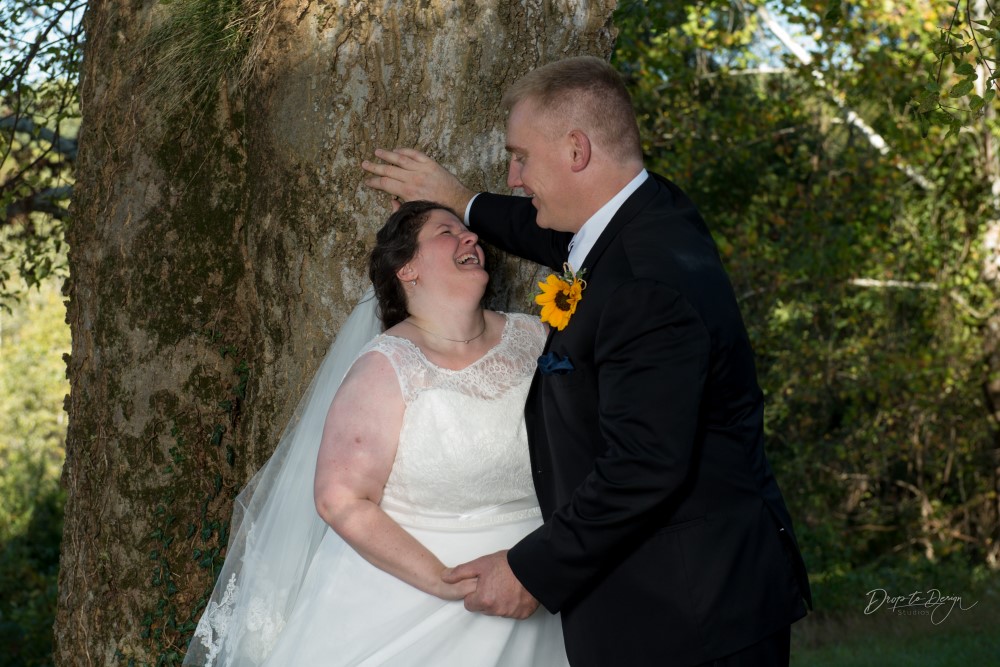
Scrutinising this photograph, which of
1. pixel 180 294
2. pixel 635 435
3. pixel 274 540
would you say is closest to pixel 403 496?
pixel 274 540

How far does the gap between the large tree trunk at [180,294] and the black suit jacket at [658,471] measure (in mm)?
1040

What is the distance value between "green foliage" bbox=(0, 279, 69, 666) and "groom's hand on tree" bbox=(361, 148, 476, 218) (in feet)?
13.3

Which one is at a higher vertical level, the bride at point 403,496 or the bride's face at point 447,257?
the bride's face at point 447,257

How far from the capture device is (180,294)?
14.6 ft

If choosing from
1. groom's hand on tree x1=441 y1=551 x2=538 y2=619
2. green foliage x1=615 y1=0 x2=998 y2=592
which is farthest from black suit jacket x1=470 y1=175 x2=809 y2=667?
green foliage x1=615 y1=0 x2=998 y2=592

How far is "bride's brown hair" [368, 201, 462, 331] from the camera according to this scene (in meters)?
3.40

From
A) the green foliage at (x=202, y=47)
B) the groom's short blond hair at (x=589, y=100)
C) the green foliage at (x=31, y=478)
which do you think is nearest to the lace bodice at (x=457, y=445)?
the groom's short blond hair at (x=589, y=100)

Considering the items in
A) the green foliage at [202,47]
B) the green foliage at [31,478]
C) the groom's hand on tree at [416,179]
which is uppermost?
the green foliage at [202,47]

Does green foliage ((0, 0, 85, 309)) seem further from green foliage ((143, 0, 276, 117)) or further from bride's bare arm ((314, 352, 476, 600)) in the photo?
bride's bare arm ((314, 352, 476, 600))

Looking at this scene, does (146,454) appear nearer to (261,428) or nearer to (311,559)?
(261,428)

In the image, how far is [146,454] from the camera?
443cm

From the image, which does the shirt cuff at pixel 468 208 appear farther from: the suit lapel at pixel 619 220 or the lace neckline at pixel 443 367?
the suit lapel at pixel 619 220

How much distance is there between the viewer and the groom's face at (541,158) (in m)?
2.97

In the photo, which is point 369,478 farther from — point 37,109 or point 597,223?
point 37,109
